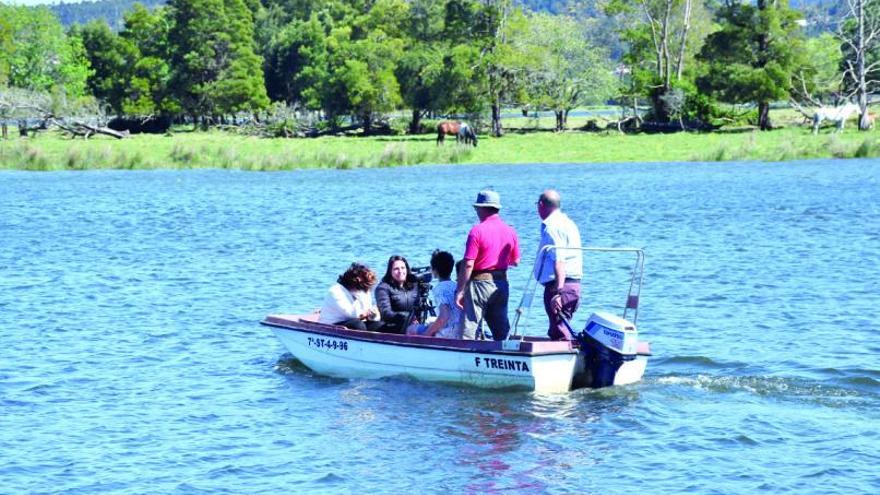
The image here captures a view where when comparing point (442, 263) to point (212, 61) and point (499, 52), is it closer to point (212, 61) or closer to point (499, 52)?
point (499, 52)

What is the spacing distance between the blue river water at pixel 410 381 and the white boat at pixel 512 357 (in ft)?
0.57

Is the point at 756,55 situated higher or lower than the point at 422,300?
higher

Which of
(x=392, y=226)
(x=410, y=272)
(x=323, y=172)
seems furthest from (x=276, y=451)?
(x=323, y=172)

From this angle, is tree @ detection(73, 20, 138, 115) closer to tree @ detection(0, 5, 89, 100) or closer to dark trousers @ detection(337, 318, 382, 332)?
tree @ detection(0, 5, 89, 100)

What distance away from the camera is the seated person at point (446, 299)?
590 inches

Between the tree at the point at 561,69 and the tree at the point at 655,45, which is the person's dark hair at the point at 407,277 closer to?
the tree at the point at 655,45

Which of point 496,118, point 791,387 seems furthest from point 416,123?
point 791,387

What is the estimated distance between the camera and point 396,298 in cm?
1631

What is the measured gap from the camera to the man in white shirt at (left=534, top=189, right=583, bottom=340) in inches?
566

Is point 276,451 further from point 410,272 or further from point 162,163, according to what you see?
point 162,163

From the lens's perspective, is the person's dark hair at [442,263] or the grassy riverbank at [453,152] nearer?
the person's dark hair at [442,263]

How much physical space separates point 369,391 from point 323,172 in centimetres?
3935

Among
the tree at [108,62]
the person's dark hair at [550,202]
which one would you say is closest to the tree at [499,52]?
the tree at [108,62]

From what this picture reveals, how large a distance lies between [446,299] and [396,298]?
1427mm
